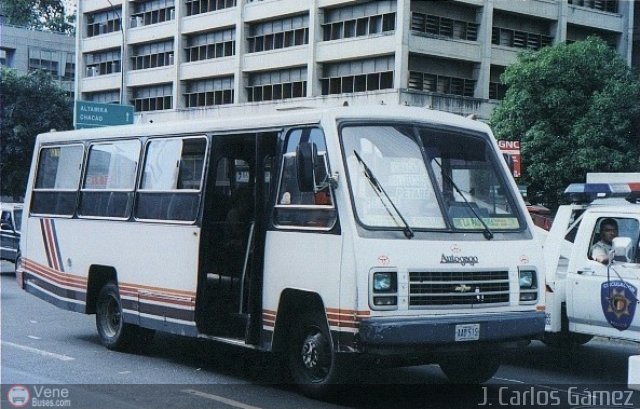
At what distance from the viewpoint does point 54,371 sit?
399 inches

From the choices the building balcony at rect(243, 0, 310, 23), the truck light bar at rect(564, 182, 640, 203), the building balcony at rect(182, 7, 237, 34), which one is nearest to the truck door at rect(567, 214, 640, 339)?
the truck light bar at rect(564, 182, 640, 203)

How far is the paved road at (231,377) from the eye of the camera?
8906mm

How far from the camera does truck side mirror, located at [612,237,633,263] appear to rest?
9.77 m

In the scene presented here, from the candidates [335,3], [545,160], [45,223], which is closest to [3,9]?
[335,3]

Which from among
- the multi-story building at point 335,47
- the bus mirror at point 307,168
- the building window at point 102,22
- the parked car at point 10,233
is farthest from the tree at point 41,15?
the bus mirror at point 307,168

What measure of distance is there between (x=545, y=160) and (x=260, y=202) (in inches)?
1085

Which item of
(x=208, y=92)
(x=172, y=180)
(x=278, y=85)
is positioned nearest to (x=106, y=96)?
(x=208, y=92)

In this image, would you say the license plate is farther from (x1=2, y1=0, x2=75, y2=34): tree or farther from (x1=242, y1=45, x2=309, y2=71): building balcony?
(x1=2, y1=0, x2=75, y2=34): tree

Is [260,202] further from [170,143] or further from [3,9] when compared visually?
[3,9]

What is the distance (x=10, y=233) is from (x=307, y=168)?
17.6 metres

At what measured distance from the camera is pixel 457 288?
870 cm

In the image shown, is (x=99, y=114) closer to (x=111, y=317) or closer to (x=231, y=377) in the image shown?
(x=111, y=317)

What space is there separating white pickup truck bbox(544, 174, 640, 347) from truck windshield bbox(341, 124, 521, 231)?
1517 millimetres

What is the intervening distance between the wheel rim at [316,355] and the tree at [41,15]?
248 ft
